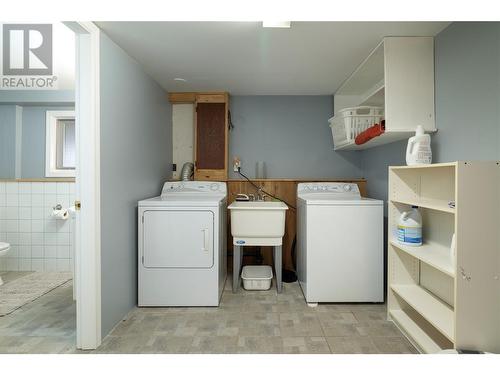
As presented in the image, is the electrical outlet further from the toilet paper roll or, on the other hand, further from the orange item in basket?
the toilet paper roll

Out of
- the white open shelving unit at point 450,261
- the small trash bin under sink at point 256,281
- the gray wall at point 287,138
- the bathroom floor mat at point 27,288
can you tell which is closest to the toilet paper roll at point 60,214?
the bathroom floor mat at point 27,288

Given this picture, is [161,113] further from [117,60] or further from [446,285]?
[446,285]

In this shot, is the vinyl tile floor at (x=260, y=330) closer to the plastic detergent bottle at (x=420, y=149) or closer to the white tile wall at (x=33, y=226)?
the plastic detergent bottle at (x=420, y=149)

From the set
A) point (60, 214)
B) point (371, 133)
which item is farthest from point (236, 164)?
point (60, 214)

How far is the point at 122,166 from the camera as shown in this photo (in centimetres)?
210

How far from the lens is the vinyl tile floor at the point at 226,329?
1729mm

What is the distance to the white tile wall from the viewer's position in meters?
3.19

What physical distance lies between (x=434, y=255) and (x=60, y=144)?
4.02m

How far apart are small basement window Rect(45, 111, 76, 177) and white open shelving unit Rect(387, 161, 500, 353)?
3.54 meters

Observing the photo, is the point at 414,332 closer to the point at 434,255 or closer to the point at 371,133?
the point at 434,255

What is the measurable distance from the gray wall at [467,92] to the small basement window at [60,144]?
12.0ft
